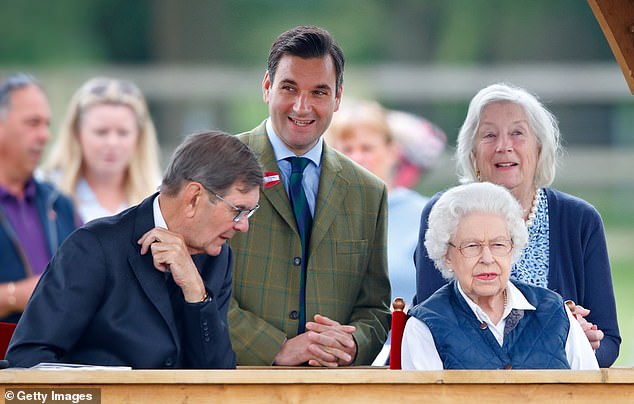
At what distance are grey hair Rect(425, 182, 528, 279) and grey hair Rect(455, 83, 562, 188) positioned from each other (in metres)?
0.58

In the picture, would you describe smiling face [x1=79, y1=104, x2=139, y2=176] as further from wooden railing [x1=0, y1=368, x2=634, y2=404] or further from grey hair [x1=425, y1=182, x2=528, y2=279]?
wooden railing [x1=0, y1=368, x2=634, y2=404]

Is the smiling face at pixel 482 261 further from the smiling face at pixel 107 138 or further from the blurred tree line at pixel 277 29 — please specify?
the blurred tree line at pixel 277 29

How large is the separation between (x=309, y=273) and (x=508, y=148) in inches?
30.2

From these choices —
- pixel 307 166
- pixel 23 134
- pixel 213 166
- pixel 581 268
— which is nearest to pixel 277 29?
pixel 23 134

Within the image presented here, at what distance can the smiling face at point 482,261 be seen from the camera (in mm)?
3533

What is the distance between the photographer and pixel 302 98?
419 cm

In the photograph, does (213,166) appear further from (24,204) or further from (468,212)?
(24,204)

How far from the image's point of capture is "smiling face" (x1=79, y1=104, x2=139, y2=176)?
6344 millimetres

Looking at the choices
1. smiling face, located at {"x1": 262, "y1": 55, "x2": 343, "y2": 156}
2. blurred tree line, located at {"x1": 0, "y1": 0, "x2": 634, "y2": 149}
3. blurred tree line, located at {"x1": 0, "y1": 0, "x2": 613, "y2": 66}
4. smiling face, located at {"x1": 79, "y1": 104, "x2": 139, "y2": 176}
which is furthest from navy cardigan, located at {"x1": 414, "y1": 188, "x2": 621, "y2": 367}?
blurred tree line, located at {"x1": 0, "y1": 0, "x2": 613, "y2": 66}

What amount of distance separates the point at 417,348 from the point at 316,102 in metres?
1.04

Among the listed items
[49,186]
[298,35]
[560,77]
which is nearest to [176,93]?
[560,77]

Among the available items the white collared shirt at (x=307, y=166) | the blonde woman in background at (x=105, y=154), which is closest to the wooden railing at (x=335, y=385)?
the white collared shirt at (x=307, y=166)

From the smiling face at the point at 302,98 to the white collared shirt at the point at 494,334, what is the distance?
2.93ft

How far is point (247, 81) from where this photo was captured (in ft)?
74.9
